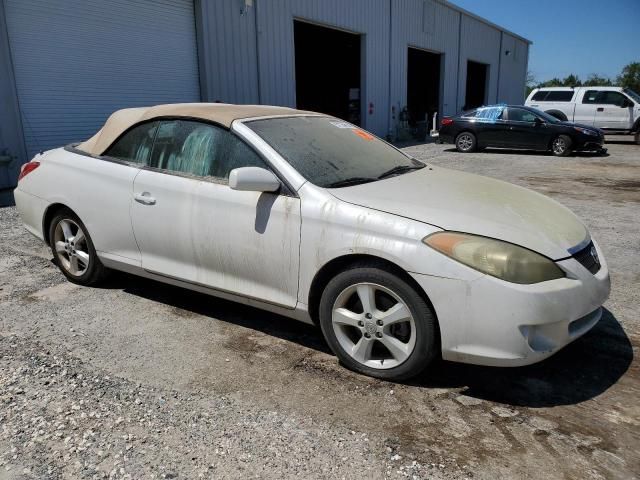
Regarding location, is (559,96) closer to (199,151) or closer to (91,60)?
(91,60)

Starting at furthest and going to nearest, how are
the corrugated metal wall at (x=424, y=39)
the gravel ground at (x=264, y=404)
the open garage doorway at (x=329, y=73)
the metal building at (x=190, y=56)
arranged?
the corrugated metal wall at (x=424, y=39), the open garage doorway at (x=329, y=73), the metal building at (x=190, y=56), the gravel ground at (x=264, y=404)

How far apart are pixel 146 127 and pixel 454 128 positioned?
14.2 meters

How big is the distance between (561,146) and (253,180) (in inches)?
557

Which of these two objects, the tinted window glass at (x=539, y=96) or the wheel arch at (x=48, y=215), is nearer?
the wheel arch at (x=48, y=215)

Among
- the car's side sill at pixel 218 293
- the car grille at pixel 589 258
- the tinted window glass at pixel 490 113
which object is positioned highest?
the tinted window glass at pixel 490 113

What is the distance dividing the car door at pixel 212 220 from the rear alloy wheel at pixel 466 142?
14062 mm

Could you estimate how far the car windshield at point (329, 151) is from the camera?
3336mm


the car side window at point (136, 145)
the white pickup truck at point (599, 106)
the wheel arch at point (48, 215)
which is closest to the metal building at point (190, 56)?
the wheel arch at point (48, 215)

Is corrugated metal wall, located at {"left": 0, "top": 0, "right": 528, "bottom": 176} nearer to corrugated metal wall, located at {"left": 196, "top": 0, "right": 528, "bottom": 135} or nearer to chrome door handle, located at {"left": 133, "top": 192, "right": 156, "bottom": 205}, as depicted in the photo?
corrugated metal wall, located at {"left": 196, "top": 0, "right": 528, "bottom": 135}

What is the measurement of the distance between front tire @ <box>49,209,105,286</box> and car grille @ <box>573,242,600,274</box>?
11.5 ft

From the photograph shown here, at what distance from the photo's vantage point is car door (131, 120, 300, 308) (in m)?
3.21

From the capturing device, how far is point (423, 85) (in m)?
29.0

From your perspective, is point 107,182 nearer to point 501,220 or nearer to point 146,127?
point 146,127

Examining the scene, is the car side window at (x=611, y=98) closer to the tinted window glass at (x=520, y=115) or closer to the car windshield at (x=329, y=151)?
the tinted window glass at (x=520, y=115)
